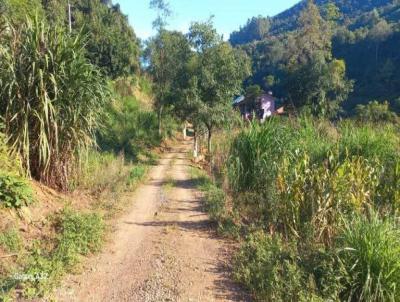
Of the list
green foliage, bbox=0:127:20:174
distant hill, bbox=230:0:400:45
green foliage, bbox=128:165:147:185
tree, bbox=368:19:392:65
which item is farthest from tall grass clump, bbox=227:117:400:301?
distant hill, bbox=230:0:400:45

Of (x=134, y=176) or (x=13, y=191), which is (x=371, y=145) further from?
(x=134, y=176)

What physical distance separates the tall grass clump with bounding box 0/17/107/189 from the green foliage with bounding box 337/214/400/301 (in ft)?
17.5

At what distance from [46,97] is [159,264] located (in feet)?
12.1

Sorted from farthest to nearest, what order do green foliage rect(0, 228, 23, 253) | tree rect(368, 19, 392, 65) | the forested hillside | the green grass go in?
tree rect(368, 19, 392, 65) < the forested hillside < the green grass < green foliage rect(0, 228, 23, 253)

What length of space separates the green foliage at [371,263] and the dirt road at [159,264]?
1222 mm

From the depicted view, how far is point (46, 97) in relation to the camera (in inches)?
291

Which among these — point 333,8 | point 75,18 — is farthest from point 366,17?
point 75,18

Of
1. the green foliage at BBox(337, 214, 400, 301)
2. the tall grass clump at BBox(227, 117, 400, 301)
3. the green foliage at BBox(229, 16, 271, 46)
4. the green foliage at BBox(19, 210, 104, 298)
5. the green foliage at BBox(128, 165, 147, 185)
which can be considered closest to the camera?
the green foliage at BBox(337, 214, 400, 301)

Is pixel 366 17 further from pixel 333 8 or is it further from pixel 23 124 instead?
pixel 23 124

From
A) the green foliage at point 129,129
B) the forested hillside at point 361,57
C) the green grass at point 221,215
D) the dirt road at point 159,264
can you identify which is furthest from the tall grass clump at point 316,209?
the forested hillside at point 361,57

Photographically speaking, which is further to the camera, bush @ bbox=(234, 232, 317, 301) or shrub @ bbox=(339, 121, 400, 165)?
shrub @ bbox=(339, 121, 400, 165)

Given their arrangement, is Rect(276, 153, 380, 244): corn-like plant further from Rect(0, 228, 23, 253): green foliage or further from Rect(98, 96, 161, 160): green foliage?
Rect(98, 96, 161, 160): green foliage

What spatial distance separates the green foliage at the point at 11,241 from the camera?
17.6ft

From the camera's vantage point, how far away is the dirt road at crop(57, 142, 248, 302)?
15.8 ft
